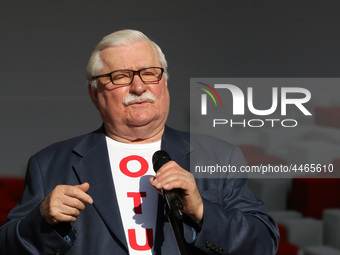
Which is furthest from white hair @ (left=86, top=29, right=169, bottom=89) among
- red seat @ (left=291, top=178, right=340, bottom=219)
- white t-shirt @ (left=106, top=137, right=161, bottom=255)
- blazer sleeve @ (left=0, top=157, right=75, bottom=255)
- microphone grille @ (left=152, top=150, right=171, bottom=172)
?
red seat @ (left=291, top=178, right=340, bottom=219)

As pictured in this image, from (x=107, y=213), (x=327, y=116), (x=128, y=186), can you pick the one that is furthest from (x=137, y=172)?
(x=327, y=116)

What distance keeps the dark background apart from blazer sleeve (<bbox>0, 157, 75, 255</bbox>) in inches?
61.8

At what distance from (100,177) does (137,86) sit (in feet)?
1.14

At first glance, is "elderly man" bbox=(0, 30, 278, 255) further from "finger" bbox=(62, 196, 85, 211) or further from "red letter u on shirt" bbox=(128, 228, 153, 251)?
"finger" bbox=(62, 196, 85, 211)

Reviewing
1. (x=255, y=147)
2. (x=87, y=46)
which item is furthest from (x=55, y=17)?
(x=255, y=147)

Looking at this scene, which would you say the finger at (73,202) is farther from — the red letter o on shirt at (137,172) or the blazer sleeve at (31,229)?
the red letter o on shirt at (137,172)

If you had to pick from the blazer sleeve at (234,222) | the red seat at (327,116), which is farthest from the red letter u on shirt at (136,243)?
the red seat at (327,116)

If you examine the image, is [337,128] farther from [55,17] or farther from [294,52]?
[55,17]

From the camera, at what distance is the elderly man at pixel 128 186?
6.03 ft

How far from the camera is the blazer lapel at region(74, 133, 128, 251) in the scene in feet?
6.25

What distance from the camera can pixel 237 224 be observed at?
1.88 meters

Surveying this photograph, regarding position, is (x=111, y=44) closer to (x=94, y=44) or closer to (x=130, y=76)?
(x=130, y=76)

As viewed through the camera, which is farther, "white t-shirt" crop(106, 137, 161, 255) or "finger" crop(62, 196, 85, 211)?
"white t-shirt" crop(106, 137, 161, 255)

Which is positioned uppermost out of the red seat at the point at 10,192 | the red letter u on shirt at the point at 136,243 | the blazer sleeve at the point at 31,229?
the blazer sleeve at the point at 31,229
